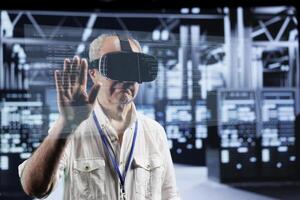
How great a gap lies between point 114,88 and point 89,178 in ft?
1.35

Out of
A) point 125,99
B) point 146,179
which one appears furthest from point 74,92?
point 146,179

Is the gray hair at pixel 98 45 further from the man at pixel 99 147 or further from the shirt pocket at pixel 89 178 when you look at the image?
the shirt pocket at pixel 89 178

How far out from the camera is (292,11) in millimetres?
2529

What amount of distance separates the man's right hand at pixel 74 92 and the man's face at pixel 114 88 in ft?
0.11

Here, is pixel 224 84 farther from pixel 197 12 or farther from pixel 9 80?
pixel 9 80

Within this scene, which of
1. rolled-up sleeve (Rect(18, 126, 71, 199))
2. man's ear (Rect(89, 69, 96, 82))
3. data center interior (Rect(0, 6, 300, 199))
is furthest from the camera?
data center interior (Rect(0, 6, 300, 199))

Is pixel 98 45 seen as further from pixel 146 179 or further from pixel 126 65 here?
pixel 146 179

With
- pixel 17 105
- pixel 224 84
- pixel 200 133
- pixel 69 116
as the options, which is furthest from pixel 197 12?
pixel 17 105

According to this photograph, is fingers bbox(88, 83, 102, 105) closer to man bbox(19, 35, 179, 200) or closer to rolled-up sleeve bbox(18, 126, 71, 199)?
man bbox(19, 35, 179, 200)

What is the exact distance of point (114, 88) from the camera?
2.19m

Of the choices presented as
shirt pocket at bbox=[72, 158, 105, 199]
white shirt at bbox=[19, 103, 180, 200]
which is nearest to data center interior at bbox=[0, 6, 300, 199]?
white shirt at bbox=[19, 103, 180, 200]

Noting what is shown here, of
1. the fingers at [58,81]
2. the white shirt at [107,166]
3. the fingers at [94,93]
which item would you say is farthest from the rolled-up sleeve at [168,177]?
the fingers at [58,81]

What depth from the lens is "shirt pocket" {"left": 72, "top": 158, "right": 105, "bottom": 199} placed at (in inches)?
82.4

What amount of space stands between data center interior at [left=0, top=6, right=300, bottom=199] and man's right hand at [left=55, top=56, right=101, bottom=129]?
1.9 inches
